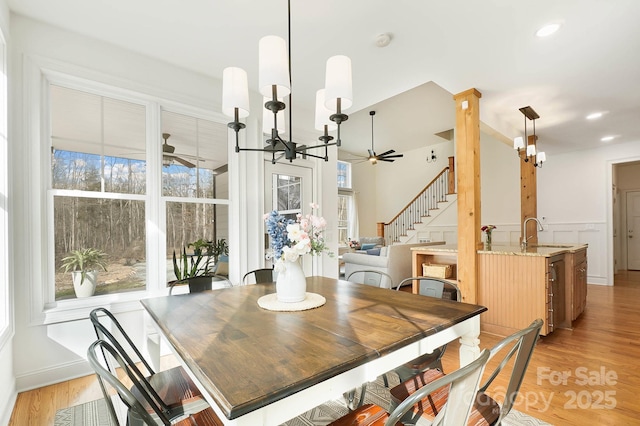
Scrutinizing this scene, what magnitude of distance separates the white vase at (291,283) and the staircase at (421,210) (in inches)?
263

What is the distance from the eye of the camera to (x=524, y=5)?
6.81 feet

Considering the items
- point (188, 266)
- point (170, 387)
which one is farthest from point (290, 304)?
point (188, 266)

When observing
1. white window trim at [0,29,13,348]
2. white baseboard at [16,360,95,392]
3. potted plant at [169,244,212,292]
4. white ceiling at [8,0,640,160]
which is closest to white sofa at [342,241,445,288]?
white ceiling at [8,0,640,160]

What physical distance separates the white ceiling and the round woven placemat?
1.99 meters

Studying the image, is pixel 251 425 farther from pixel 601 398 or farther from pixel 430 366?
pixel 601 398

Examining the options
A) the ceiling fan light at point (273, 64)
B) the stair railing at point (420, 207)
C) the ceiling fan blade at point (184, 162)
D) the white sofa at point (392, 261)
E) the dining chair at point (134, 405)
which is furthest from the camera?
the stair railing at point (420, 207)

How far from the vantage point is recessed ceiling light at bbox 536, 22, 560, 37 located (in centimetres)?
227

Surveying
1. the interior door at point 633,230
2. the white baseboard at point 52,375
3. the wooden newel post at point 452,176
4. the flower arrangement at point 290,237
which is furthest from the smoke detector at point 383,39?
the interior door at point 633,230

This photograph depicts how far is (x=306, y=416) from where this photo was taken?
191 centimetres

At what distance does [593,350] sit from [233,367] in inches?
136

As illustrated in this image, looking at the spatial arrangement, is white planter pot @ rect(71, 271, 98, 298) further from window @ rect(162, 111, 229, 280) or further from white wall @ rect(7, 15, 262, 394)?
window @ rect(162, 111, 229, 280)

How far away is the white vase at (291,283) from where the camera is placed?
1.71 meters

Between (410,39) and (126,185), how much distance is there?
9.07ft

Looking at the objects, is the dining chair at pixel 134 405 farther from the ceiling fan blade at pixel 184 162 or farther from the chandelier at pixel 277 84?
the ceiling fan blade at pixel 184 162
